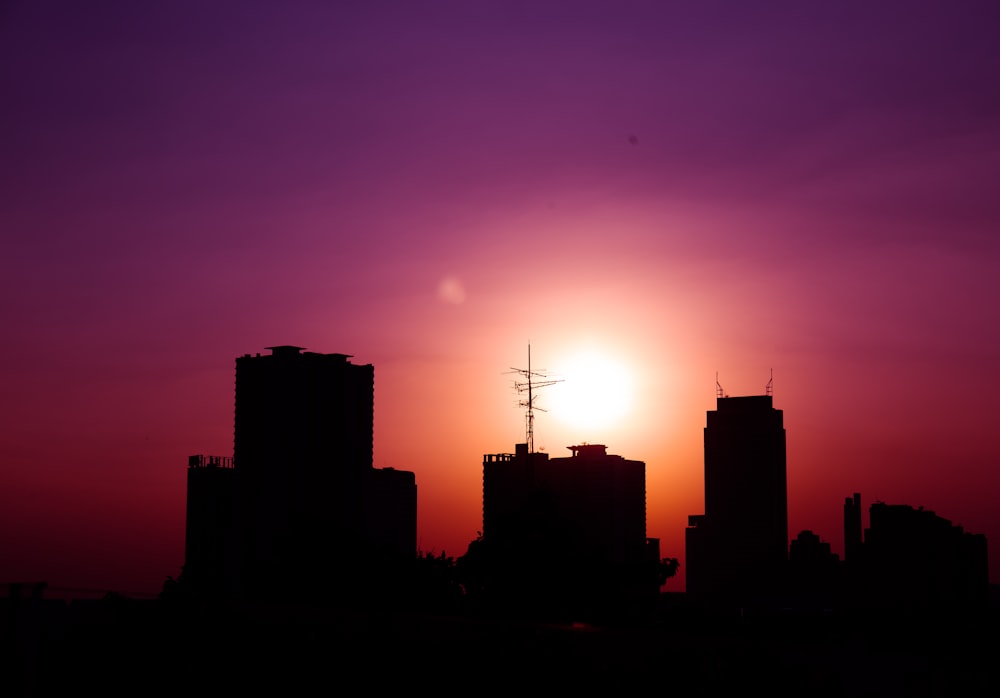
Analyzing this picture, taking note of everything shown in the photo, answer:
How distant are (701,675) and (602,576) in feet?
148

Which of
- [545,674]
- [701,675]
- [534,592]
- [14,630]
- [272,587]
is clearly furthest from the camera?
[272,587]

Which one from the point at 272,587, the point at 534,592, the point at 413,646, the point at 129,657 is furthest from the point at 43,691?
the point at 272,587

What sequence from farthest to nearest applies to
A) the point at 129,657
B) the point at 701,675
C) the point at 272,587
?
the point at 272,587, the point at 129,657, the point at 701,675

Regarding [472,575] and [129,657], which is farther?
[472,575]

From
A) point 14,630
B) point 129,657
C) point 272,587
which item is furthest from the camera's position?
point 272,587

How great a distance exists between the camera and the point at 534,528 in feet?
234

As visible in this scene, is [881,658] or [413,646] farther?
[413,646]

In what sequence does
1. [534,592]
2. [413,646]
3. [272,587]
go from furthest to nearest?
[272,587] → [534,592] → [413,646]

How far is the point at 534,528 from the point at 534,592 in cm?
379

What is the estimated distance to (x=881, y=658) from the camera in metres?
25.0

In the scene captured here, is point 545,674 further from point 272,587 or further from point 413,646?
point 272,587

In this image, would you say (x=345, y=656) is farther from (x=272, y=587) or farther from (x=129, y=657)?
(x=272, y=587)


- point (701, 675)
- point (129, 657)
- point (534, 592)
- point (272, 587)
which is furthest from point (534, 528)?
point (701, 675)

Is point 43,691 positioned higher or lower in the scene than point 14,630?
lower
